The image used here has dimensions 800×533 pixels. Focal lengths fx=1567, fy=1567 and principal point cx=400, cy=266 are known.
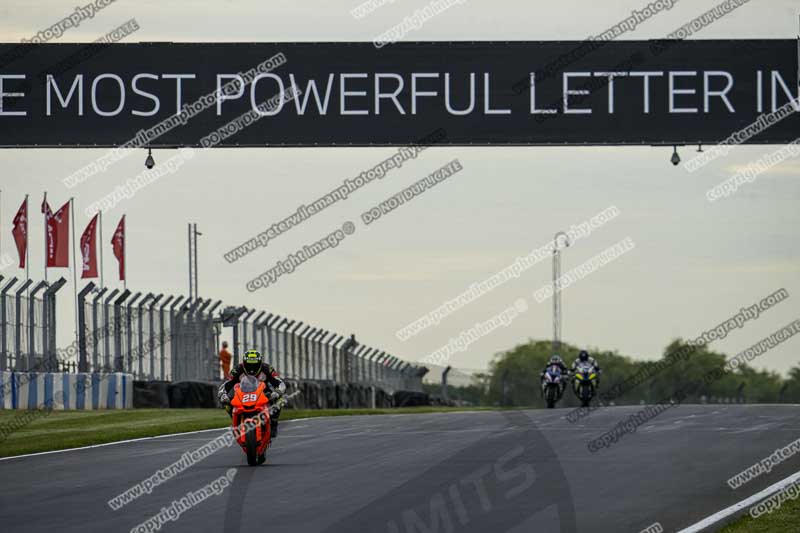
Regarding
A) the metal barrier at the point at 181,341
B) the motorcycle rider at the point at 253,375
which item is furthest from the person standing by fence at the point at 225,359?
the motorcycle rider at the point at 253,375

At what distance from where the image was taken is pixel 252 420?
16.6 meters

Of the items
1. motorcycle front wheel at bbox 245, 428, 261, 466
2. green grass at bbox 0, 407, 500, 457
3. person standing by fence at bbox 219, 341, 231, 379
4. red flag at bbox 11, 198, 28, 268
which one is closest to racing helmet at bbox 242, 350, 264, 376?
motorcycle front wheel at bbox 245, 428, 261, 466

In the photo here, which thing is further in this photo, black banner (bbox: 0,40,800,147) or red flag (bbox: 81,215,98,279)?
red flag (bbox: 81,215,98,279)

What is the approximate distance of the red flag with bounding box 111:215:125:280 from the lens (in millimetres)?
48188

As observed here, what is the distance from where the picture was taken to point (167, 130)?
910 inches

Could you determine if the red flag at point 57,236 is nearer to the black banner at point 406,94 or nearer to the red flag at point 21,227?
the red flag at point 21,227

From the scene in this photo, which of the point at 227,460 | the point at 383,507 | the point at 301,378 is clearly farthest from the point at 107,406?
the point at 383,507

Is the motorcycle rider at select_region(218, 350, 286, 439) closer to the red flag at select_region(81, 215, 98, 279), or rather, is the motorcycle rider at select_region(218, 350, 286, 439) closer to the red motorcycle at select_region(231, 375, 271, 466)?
the red motorcycle at select_region(231, 375, 271, 466)

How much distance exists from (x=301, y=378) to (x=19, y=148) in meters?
19.6

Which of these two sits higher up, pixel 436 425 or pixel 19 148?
pixel 19 148

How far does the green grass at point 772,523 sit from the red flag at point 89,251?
34.1 meters

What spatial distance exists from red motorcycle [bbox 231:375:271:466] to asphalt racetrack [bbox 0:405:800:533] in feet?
0.66

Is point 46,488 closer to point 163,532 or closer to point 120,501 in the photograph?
point 120,501

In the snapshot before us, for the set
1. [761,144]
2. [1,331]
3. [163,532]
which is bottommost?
[163,532]
